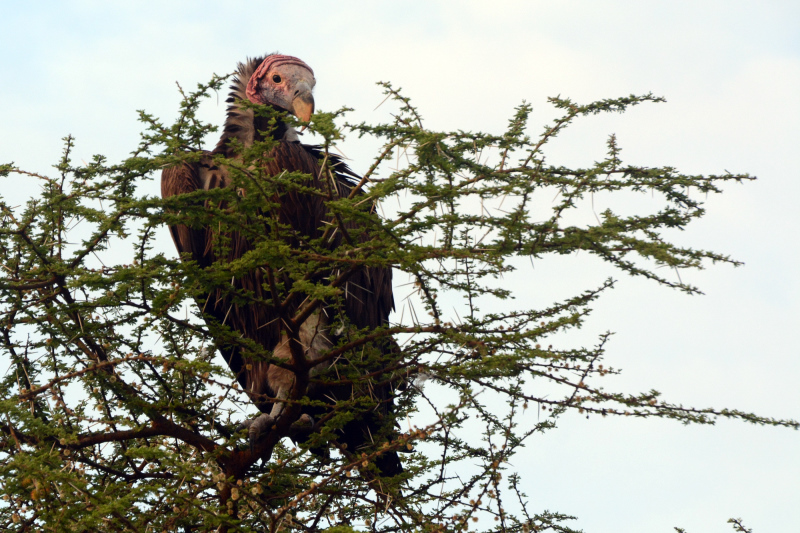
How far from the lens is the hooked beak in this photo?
16.3ft

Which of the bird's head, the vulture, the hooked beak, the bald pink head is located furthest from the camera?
the bald pink head

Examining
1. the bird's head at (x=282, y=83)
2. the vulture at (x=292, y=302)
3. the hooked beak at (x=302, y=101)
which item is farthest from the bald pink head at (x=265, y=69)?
the vulture at (x=292, y=302)

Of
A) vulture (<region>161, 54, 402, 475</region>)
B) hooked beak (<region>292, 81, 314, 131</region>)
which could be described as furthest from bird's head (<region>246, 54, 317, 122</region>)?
vulture (<region>161, 54, 402, 475</region>)

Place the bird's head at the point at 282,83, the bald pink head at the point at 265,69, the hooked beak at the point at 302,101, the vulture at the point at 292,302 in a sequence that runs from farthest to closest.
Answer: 1. the bald pink head at the point at 265,69
2. the bird's head at the point at 282,83
3. the hooked beak at the point at 302,101
4. the vulture at the point at 292,302

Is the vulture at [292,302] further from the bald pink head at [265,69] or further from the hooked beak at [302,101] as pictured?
the bald pink head at [265,69]

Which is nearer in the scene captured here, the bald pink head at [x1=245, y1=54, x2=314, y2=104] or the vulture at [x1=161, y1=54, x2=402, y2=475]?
the vulture at [x1=161, y1=54, x2=402, y2=475]

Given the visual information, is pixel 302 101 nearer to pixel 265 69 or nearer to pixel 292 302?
pixel 265 69

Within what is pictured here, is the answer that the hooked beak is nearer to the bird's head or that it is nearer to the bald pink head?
the bird's head

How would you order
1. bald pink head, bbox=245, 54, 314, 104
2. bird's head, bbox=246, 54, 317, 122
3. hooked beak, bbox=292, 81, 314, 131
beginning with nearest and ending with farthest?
hooked beak, bbox=292, 81, 314, 131
bird's head, bbox=246, 54, 317, 122
bald pink head, bbox=245, 54, 314, 104

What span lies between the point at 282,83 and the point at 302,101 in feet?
0.81

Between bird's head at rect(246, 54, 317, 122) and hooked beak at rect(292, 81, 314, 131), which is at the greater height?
bird's head at rect(246, 54, 317, 122)

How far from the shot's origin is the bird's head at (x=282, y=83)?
5106 millimetres

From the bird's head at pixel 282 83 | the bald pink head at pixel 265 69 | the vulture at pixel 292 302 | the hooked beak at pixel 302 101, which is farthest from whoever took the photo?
the bald pink head at pixel 265 69

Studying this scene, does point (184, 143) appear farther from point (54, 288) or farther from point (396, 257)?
point (396, 257)
